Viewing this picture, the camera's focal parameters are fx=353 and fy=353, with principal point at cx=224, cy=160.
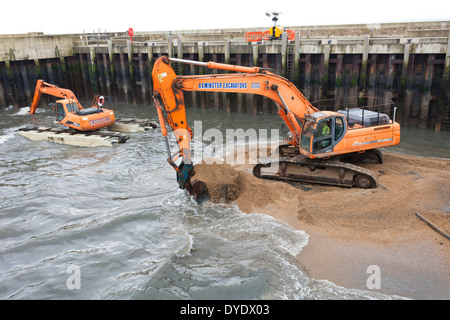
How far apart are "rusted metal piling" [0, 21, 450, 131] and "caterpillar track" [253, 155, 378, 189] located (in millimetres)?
5773

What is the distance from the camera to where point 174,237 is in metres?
8.84

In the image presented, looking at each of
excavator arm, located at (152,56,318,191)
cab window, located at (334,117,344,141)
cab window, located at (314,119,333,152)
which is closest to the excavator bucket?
excavator arm, located at (152,56,318,191)

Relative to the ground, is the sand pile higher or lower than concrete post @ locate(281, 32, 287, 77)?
lower

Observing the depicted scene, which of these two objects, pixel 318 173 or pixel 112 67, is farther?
pixel 112 67

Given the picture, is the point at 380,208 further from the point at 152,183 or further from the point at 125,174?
the point at 125,174

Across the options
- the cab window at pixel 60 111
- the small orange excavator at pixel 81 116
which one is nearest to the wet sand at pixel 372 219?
the small orange excavator at pixel 81 116

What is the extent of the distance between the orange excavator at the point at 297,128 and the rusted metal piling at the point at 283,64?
4.98 metres

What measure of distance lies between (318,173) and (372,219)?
270cm

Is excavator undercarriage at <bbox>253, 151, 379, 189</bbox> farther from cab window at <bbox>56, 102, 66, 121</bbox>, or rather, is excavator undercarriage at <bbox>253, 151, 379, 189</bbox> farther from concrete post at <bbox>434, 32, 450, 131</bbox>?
cab window at <bbox>56, 102, 66, 121</bbox>

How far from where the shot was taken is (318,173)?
11312mm

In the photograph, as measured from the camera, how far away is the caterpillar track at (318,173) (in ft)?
35.0

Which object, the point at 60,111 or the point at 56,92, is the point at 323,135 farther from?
the point at 56,92

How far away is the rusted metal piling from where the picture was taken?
1683 centimetres

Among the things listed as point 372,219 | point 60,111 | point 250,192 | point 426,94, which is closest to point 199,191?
point 250,192
